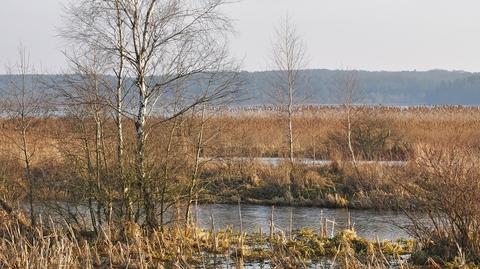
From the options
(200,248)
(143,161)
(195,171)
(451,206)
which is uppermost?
(143,161)

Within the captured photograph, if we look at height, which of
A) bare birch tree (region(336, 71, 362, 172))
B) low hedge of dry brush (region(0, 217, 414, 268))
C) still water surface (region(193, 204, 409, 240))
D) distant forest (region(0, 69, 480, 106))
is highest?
distant forest (region(0, 69, 480, 106))

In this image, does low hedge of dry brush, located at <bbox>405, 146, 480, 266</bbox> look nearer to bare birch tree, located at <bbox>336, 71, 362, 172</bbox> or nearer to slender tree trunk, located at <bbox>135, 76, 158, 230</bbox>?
slender tree trunk, located at <bbox>135, 76, 158, 230</bbox>

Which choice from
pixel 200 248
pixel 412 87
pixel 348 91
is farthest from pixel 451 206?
pixel 412 87

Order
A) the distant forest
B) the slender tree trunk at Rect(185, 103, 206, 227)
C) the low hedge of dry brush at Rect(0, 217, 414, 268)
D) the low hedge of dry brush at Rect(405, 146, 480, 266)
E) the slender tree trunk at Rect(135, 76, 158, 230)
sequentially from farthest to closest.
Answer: the distant forest → the slender tree trunk at Rect(185, 103, 206, 227) → the slender tree trunk at Rect(135, 76, 158, 230) → the low hedge of dry brush at Rect(0, 217, 414, 268) → the low hedge of dry brush at Rect(405, 146, 480, 266)

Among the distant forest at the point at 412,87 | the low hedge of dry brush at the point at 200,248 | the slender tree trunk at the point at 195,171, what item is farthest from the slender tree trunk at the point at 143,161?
the distant forest at the point at 412,87

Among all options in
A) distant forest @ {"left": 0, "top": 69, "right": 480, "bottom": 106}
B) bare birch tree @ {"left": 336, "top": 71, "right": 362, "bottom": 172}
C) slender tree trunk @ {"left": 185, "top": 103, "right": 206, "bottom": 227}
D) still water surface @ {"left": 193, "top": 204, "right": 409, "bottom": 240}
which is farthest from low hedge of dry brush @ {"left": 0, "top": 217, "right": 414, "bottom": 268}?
distant forest @ {"left": 0, "top": 69, "right": 480, "bottom": 106}

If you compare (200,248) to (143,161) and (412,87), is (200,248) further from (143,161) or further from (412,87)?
(412,87)

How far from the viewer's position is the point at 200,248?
40.3 ft

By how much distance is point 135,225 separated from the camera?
40.2 ft

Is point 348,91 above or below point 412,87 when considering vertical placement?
below

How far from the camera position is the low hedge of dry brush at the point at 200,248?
10.6 meters

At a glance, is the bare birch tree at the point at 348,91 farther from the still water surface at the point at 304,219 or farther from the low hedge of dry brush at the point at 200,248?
the low hedge of dry brush at the point at 200,248

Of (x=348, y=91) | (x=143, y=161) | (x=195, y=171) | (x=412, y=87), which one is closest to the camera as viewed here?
(x=143, y=161)

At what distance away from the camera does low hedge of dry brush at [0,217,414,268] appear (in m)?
10.6
